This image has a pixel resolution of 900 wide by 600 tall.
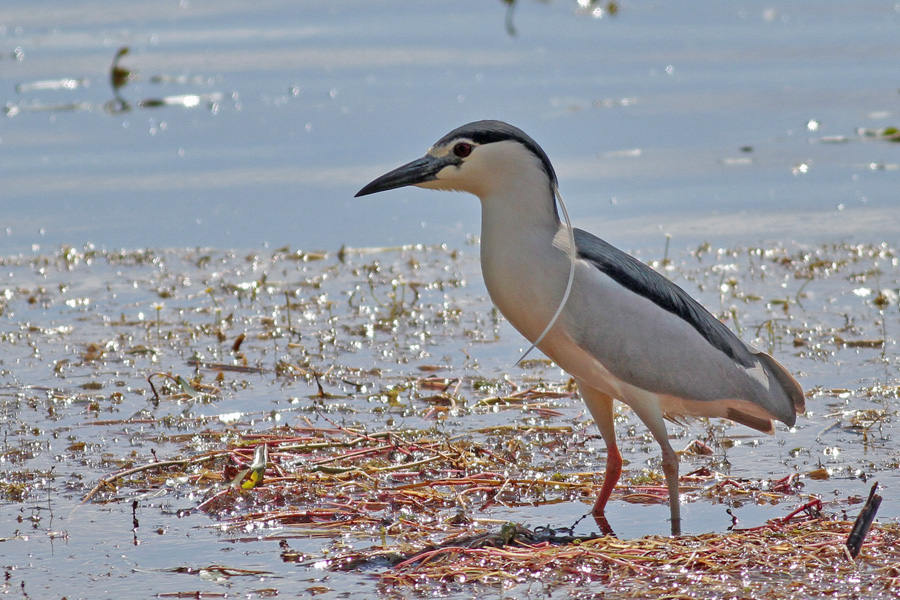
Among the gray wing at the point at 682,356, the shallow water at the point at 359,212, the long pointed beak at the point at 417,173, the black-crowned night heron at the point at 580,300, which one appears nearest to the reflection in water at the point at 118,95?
the shallow water at the point at 359,212

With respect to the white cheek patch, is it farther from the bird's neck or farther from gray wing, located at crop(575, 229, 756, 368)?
gray wing, located at crop(575, 229, 756, 368)

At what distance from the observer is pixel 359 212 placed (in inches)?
393

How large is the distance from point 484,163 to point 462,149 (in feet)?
0.35

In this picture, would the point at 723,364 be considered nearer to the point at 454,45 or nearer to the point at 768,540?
the point at 768,540

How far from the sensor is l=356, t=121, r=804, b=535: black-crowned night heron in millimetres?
4906

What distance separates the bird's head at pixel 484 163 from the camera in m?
4.95

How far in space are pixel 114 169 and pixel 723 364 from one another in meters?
6.89

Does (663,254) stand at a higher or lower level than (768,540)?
higher

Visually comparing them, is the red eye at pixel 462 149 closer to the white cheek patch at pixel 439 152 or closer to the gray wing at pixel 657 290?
the white cheek patch at pixel 439 152

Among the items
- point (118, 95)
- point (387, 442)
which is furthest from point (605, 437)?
point (118, 95)

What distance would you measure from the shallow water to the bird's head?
1.34 metres

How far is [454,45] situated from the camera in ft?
46.8

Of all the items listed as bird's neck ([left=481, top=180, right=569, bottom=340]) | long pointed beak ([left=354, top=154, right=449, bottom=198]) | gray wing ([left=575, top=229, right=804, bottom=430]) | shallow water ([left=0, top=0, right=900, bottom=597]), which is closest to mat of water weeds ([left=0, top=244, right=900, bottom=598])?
shallow water ([left=0, top=0, right=900, bottom=597])

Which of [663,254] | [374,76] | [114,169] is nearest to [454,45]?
[374,76]
